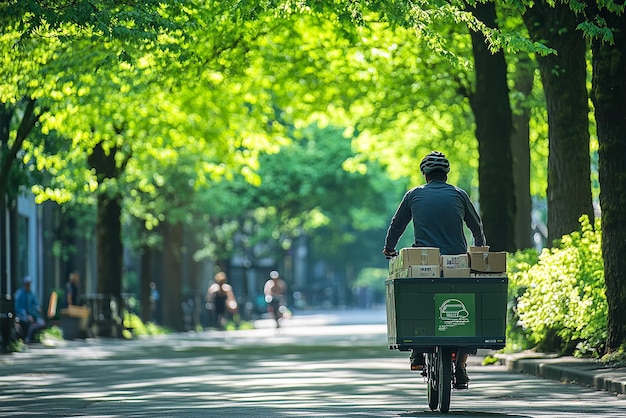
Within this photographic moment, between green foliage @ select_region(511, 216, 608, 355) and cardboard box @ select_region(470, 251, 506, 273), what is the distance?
19.9 ft

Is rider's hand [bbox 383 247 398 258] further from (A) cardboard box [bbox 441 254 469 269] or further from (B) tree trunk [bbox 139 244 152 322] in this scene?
(B) tree trunk [bbox 139 244 152 322]

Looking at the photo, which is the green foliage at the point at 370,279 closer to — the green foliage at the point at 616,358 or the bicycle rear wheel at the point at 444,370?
the green foliage at the point at 616,358

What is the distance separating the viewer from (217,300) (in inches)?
1788

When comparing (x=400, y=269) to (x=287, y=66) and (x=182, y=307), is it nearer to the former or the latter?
(x=287, y=66)

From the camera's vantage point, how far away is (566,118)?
20812mm

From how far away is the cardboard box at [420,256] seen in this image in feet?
39.2

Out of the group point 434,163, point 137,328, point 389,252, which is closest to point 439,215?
point 434,163

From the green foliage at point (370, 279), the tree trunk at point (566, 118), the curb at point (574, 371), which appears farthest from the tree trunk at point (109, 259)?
the green foliage at point (370, 279)

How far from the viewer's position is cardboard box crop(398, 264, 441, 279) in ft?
39.5

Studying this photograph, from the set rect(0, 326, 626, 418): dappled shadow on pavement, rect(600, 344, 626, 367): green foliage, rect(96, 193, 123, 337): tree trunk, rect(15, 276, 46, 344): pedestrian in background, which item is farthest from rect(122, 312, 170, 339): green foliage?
rect(600, 344, 626, 367): green foliage

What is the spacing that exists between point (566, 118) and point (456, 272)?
30.0 feet

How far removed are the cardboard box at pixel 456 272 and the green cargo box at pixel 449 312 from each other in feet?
0.12

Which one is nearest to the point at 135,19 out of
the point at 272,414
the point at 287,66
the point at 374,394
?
the point at 374,394

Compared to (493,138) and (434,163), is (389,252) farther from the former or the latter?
(493,138)
